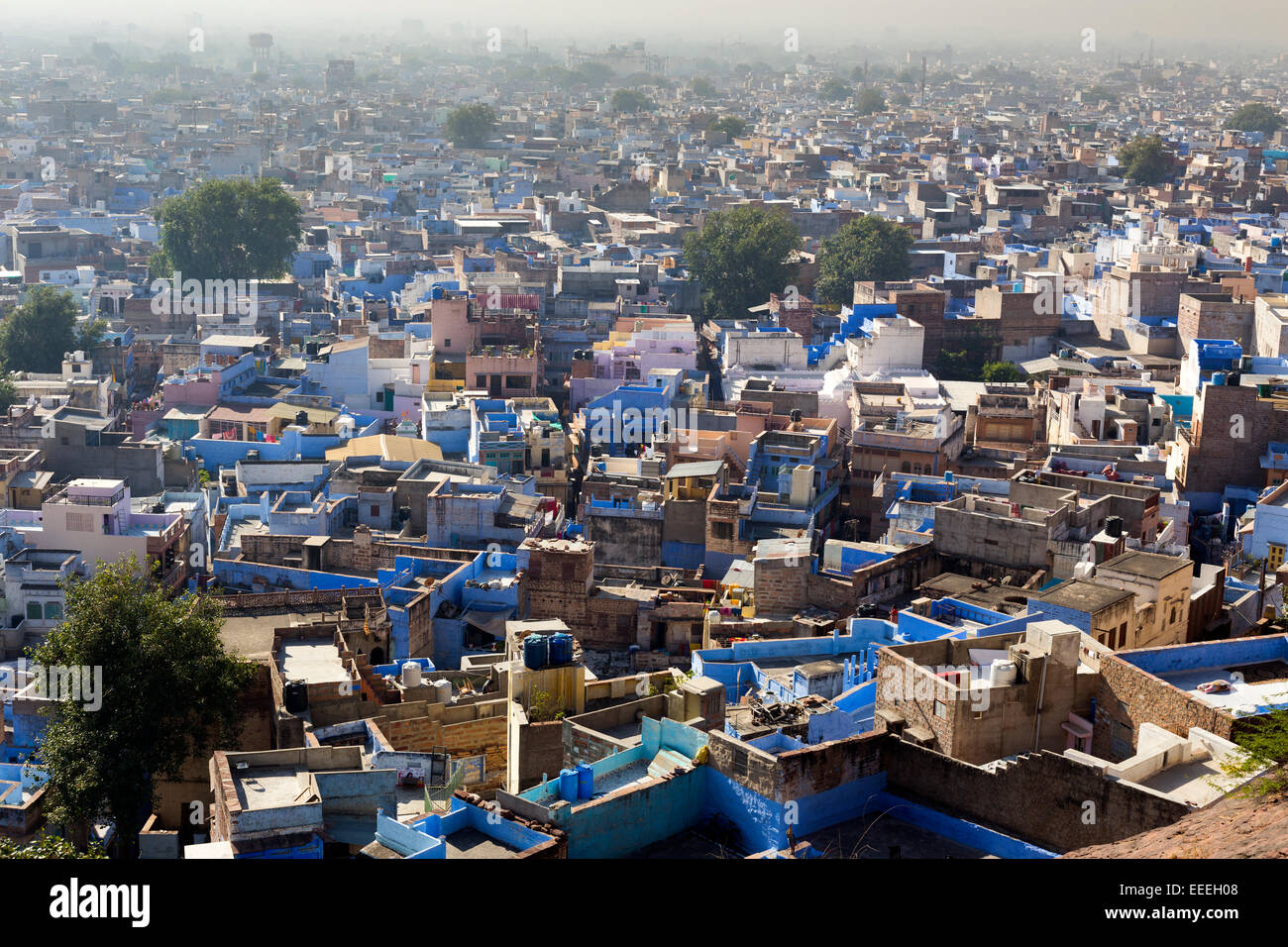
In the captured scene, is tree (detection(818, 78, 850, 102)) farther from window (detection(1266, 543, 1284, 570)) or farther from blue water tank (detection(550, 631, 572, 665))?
blue water tank (detection(550, 631, 572, 665))

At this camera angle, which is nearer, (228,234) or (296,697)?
(296,697)

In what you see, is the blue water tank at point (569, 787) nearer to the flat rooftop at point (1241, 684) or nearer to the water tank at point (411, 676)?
the water tank at point (411, 676)

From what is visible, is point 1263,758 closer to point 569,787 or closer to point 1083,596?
point 569,787

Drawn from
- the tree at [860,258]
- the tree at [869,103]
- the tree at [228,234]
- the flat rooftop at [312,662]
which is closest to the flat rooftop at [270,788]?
the flat rooftop at [312,662]

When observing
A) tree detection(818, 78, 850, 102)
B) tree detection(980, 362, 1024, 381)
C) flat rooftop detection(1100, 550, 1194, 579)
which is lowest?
flat rooftop detection(1100, 550, 1194, 579)

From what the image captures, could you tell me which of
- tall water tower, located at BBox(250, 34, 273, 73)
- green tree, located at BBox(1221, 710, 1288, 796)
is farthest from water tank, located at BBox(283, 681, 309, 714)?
tall water tower, located at BBox(250, 34, 273, 73)

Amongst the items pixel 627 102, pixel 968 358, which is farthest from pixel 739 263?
pixel 627 102
